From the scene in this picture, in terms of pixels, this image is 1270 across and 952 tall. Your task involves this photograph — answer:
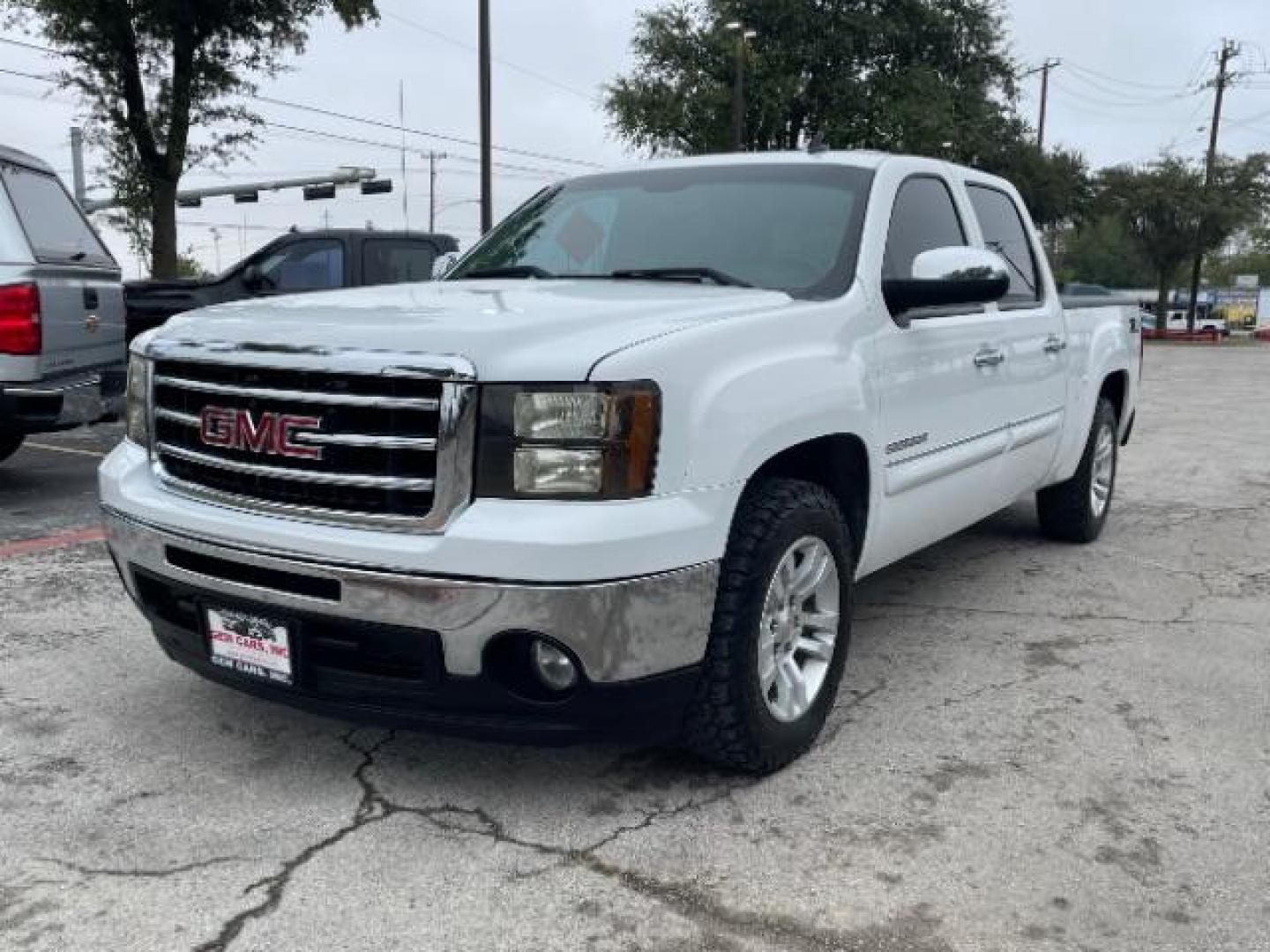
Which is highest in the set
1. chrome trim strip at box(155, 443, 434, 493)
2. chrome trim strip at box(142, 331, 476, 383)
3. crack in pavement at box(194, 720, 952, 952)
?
chrome trim strip at box(142, 331, 476, 383)

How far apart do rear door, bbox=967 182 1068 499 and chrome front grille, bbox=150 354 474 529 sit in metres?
2.60

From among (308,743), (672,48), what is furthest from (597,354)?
(672,48)

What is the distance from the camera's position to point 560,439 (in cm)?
263

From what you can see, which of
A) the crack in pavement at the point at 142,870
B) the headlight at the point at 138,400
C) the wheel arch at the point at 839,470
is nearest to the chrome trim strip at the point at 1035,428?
the wheel arch at the point at 839,470

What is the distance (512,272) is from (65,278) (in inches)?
142

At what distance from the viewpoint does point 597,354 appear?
8.74 ft

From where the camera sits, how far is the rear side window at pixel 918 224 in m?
3.95

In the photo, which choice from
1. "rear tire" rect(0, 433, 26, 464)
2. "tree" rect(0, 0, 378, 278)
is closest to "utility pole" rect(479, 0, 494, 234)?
"tree" rect(0, 0, 378, 278)

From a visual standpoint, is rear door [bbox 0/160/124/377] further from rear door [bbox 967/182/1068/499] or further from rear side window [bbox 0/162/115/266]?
rear door [bbox 967/182/1068/499]

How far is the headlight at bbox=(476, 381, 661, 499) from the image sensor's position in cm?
262

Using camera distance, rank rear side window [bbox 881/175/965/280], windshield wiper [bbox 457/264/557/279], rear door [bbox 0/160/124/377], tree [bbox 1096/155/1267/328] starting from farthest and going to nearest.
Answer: tree [bbox 1096/155/1267/328]
rear door [bbox 0/160/124/377]
windshield wiper [bbox 457/264/557/279]
rear side window [bbox 881/175/965/280]

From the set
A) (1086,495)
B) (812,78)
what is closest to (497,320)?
(1086,495)

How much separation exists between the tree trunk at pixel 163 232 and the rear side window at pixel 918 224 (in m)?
16.0

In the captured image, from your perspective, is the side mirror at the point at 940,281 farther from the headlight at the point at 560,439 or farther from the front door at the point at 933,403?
the headlight at the point at 560,439
